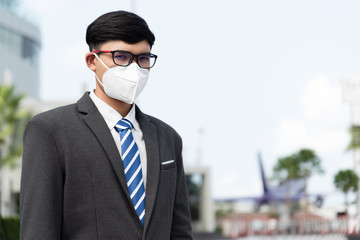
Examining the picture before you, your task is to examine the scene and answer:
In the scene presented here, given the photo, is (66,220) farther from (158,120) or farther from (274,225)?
(274,225)

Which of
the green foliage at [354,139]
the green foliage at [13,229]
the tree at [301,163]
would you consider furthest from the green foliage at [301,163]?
the green foliage at [13,229]

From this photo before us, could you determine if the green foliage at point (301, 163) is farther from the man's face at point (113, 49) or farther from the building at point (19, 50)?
the man's face at point (113, 49)

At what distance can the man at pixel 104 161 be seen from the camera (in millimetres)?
2744

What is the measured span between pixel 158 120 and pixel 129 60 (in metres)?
0.43

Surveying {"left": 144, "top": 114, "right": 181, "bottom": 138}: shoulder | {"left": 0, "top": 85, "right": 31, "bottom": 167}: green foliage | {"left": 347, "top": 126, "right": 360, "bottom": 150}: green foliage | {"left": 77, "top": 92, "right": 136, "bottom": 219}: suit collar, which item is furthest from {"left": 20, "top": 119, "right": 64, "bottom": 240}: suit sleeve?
{"left": 347, "top": 126, "right": 360, "bottom": 150}: green foliage

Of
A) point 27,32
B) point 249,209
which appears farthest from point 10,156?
point 249,209

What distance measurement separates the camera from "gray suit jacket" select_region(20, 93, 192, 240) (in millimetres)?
2719

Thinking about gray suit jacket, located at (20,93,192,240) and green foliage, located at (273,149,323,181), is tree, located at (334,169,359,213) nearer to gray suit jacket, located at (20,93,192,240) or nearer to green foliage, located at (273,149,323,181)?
green foliage, located at (273,149,323,181)

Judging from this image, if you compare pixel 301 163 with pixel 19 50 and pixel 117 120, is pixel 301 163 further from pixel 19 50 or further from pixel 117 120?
pixel 117 120

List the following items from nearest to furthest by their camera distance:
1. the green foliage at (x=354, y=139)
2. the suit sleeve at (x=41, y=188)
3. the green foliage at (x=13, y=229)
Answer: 1. the suit sleeve at (x=41, y=188)
2. the green foliage at (x=13, y=229)
3. the green foliage at (x=354, y=139)

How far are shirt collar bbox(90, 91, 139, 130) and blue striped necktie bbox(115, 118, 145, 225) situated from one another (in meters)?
0.08

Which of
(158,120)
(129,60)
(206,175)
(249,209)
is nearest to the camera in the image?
(129,60)

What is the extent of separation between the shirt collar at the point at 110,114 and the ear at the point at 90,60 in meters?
0.14

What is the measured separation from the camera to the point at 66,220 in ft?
9.05
